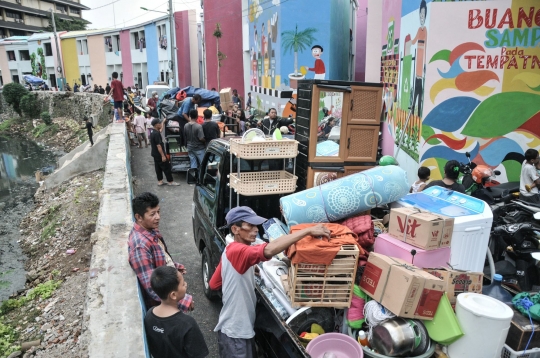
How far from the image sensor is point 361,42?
60.8ft

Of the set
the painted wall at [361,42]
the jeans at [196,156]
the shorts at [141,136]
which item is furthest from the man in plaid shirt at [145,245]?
the painted wall at [361,42]

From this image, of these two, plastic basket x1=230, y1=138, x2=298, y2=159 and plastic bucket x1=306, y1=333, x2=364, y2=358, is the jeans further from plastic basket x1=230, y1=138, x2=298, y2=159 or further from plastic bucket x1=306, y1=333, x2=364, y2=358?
plastic bucket x1=306, y1=333, x2=364, y2=358

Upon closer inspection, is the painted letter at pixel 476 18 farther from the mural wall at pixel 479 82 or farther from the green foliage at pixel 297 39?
the green foliage at pixel 297 39

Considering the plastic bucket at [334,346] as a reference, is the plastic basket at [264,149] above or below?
above

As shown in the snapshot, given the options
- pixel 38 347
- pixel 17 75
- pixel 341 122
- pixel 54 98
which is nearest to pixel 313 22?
pixel 341 122

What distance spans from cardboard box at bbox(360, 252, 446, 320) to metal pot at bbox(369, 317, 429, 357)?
0.07 metres

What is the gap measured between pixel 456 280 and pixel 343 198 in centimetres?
121

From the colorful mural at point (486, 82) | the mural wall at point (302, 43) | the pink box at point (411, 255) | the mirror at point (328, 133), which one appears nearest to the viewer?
the pink box at point (411, 255)

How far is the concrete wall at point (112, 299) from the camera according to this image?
291cm

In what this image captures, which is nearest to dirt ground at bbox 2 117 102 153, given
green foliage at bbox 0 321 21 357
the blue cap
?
green foliage at bbox 0 321 21 357

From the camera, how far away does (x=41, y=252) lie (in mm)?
9336

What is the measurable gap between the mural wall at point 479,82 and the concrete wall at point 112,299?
6113 millimetres

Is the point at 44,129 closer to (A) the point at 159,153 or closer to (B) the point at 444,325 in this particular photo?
(A) the point at 159,153

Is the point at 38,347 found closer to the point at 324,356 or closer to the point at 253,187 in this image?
Answer: the point at 253,187
